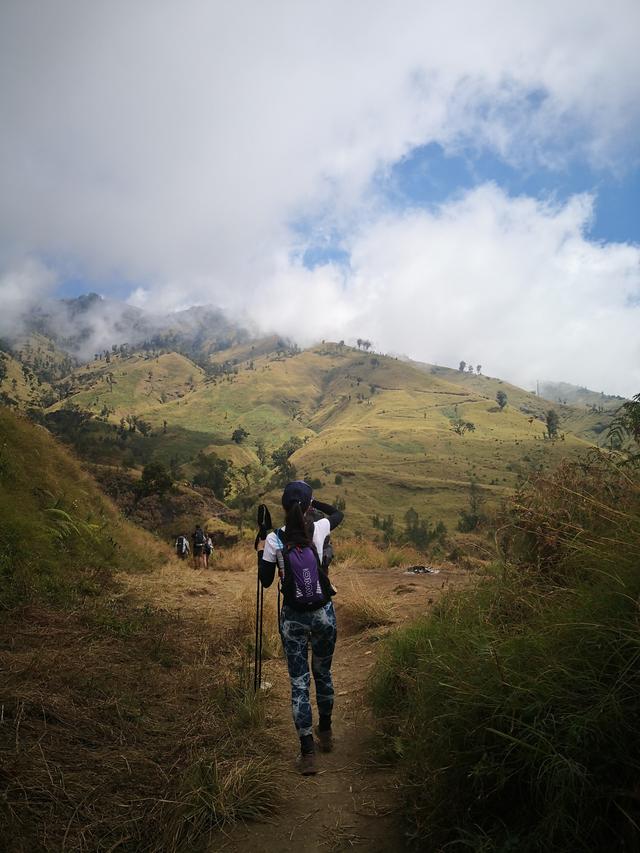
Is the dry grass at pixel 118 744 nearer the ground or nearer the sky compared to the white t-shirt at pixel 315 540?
nearer the ground

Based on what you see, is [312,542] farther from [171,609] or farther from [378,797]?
[171,609]

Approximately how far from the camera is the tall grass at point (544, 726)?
232 cm

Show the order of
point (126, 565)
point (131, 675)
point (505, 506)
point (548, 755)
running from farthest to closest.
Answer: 1. point (126, 565)
2. point (131, 675)
3. point (505, 506)
4. point (548, 755)

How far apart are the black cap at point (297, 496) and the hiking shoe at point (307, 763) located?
7.17ft

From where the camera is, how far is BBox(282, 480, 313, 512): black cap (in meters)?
4.99

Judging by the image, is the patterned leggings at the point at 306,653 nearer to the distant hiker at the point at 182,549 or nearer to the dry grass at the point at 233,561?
the dry grass at the point at 233,561

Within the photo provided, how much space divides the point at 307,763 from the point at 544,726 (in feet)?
8.67

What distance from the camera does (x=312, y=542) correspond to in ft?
16.4

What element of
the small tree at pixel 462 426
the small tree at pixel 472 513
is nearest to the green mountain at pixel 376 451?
the small tree at pixel 462 426

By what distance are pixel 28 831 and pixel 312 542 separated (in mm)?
2887

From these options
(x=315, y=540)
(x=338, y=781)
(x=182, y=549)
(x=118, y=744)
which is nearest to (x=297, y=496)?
(x=315, y=540)

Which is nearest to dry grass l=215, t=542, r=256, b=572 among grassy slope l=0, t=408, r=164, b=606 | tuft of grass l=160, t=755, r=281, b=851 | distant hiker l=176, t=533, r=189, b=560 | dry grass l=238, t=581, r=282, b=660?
distant hiker l=176, t=533, r=189, b=560

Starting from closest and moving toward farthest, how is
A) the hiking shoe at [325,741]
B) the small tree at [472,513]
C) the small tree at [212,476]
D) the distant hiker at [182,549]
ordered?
the hiking shoe at [325,741] → the distant hiker at [182,549] → the small tree at [472,513] → the small tree at [212,476]

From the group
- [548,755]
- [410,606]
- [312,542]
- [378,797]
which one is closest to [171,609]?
[410,606]
